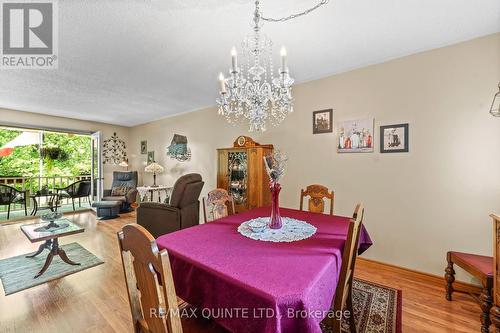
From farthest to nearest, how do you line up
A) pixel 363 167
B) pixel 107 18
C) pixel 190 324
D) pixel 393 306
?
pixel 363 167 → pixel 393 306 → pixel 107 18 → pixel 190 324

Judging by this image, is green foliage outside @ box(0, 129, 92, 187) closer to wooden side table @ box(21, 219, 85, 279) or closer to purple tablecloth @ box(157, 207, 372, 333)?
wooden side table @ box(21, 219, 85, 279)

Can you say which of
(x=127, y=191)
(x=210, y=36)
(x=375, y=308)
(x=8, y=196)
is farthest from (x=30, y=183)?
(x=375, y=308)

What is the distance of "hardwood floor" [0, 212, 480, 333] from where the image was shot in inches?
62.3

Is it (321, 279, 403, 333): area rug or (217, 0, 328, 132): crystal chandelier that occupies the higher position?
(217, 0, 328, 132): crystal chandelier

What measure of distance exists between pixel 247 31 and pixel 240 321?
209 cm

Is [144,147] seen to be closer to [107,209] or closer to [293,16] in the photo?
[107,209]

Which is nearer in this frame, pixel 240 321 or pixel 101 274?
pixel 240 321

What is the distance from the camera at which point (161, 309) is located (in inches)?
27.6

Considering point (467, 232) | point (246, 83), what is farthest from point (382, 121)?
point (246, 83)

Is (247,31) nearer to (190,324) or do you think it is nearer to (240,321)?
(240,321)

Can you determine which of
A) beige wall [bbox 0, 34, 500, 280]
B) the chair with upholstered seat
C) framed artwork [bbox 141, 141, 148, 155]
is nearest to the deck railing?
framed artwork [bbox 141, 141, 148, 155]

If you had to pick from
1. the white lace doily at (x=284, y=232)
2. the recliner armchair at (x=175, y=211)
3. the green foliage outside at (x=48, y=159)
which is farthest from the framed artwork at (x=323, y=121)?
the green foliage outside at (x=48, y=159)

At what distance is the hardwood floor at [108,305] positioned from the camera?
158 cm

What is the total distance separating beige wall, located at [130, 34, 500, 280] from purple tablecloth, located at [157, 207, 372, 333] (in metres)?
1.47
